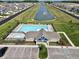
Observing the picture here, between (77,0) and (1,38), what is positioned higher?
(1,38)

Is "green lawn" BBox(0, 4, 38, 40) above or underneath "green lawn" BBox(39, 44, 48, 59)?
underneath

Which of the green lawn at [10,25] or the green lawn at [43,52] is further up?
the green lawn at [43,52]

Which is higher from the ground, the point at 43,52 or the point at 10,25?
the point at 43,52

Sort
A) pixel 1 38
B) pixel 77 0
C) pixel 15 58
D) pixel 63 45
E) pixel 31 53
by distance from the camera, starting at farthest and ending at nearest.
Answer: pixel 77 0 < pixel 1 38 < pixel 63 45 < pixel 31 53 < pixel 15 58

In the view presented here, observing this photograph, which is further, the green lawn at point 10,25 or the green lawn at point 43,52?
the green lawn at point 10,25

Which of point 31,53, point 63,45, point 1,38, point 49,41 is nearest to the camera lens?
point 31,53

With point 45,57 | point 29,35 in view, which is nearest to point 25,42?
point 29,35

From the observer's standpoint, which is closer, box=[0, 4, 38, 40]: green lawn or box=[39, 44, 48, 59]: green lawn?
box=[39, 44, 48, 59]: green lawn

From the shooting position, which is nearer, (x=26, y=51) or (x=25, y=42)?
(x=26, y=51)

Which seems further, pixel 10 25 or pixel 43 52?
pixel 10 25

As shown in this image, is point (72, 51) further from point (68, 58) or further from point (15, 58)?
point (15, 58)

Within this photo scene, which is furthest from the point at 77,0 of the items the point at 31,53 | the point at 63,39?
the point at 31,53
